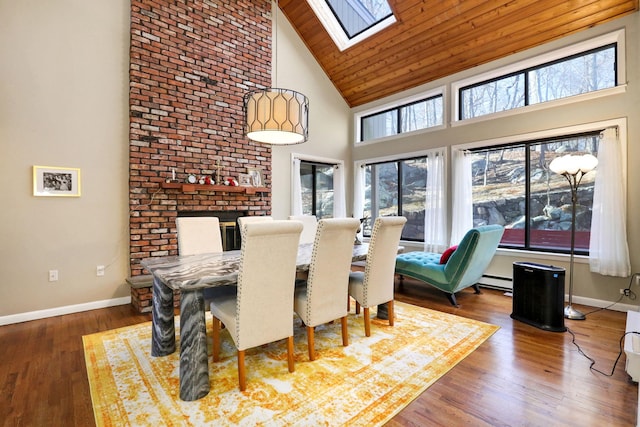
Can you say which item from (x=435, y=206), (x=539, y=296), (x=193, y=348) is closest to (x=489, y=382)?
(x=539, y=296)

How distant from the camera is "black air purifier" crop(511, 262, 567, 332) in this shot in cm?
284

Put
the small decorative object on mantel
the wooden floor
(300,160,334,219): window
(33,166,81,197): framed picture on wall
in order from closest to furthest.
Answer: the wooden floor, (33,166,81,197): framed picture on wall, the small decorative object on mantel, (300,160,334,219): window

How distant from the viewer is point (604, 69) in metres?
3.59

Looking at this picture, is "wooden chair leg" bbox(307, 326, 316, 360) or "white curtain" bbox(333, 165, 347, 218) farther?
"white curtain" bbox(333, 165, 347, 218)

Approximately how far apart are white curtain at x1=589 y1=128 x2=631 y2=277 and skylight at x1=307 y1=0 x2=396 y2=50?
10.8ft

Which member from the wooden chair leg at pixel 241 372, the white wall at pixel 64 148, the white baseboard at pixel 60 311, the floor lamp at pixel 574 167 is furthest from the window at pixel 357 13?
the white baseboard at pixel 60 311

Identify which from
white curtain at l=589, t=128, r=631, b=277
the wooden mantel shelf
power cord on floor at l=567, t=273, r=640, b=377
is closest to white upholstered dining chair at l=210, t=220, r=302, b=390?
power cord on floor at l=567, t=273, r=640, b=377

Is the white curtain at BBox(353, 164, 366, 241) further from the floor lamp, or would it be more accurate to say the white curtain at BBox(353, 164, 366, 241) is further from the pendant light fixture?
the pendant light fixture

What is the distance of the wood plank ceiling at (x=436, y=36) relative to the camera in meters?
3.62

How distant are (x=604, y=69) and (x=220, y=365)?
5022mm

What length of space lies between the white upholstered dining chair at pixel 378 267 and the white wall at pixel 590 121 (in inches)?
94.9

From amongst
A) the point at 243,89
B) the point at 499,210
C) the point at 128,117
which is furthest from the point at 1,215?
the point at 499,210

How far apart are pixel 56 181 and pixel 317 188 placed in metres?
3.86

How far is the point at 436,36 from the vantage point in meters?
4.42
